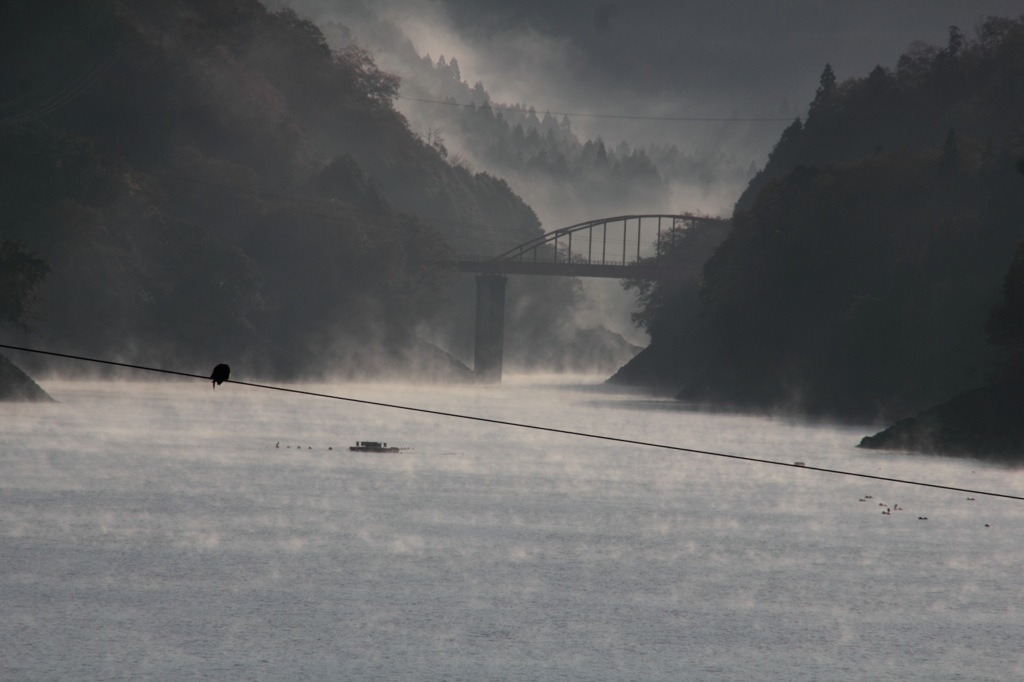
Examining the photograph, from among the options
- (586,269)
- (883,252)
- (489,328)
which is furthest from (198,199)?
(883,252)

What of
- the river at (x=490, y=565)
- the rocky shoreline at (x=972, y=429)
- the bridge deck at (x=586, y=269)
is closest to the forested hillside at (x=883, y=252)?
the rocky shoreline at (x=972, y=429)

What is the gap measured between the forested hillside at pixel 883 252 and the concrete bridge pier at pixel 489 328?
38.8 m

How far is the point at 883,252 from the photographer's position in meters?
99.7

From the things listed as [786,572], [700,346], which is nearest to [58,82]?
[700,346]

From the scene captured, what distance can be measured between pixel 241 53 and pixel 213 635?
484 feet

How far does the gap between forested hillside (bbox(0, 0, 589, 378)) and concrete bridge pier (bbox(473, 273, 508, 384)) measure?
6908mm

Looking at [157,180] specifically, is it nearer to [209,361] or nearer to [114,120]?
[114,120]

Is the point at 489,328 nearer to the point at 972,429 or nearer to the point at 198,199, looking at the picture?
the point at 198,199

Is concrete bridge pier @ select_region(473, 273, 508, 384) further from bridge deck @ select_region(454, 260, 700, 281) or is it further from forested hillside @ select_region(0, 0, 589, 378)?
forested hillside @ select_region(0, 0, 589, 378)

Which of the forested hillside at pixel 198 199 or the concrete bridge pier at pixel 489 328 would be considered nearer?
the forested hillside at pixel 198 199

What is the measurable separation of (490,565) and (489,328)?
14320cm

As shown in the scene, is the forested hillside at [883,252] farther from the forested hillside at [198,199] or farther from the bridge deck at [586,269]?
the forested hillside at [198,199]

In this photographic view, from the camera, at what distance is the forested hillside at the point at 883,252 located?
3359 inches

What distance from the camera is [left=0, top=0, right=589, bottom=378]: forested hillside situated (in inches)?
4478
